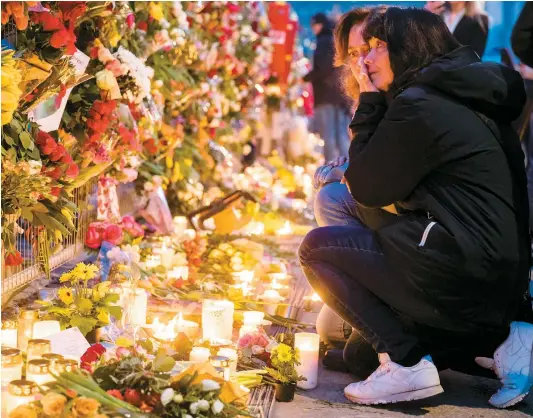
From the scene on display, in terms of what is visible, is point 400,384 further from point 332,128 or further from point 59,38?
Answer: point 332,128

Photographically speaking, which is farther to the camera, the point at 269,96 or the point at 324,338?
the point at 269,96

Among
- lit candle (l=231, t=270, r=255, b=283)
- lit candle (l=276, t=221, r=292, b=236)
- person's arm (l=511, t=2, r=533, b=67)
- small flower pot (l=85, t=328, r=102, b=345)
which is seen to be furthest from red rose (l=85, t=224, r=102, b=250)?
lit candle (l=276, t=221, r=292, b=236)

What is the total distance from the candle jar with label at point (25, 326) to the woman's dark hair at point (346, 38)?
1741 mm

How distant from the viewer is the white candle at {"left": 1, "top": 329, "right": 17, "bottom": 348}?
3.23 meters

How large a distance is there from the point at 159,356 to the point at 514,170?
146cm

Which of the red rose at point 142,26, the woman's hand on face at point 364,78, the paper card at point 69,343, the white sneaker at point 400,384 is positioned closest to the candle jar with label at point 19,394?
the paper card at point 69,343

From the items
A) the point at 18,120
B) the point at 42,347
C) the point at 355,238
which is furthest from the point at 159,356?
the point at 18,120

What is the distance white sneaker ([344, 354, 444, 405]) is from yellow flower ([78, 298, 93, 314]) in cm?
110

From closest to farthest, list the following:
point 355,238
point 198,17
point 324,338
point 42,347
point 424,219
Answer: point 42,347
point 424,219
point 355,238
point 324,338
point 198,17

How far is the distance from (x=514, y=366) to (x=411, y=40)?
1.26 metres

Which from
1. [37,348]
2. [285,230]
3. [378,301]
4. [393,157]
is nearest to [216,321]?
[378,301]

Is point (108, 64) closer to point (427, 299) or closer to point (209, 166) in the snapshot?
point (427, 299)

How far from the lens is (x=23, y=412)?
2455mm

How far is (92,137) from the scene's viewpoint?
4.34 m
